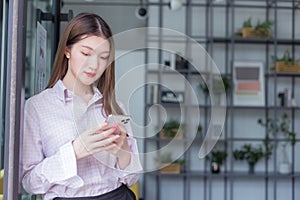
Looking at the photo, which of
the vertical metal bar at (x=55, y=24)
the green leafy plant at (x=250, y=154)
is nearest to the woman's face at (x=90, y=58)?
the vertical metal bar at (x=55, y=24)

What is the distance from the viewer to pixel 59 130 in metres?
1.22

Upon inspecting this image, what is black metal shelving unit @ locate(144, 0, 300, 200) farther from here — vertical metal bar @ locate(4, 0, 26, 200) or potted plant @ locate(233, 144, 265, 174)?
vertical metal bar @ locate(4, 0, 26, 200)

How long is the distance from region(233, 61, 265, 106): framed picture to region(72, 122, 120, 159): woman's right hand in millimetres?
4621

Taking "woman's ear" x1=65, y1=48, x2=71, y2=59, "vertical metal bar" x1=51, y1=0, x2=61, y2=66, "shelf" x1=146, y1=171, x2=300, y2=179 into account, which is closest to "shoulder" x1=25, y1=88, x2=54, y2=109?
"woman's ear" x1=65, y1=48, x2=71, y2=59

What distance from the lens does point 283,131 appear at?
5688 mm

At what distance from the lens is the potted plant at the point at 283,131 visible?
5574 mm

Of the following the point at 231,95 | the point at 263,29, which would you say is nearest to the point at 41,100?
the point at 231,95

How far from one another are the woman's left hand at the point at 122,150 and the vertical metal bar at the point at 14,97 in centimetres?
25

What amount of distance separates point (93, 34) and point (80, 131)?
27 cm

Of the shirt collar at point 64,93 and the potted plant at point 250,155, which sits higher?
the shirt collar at point 64,93

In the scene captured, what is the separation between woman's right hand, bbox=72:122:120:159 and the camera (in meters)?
1.17

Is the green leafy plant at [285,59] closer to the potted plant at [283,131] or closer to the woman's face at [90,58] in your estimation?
the potted plant at [283,131]

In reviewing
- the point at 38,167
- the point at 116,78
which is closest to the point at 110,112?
the point at 116,78

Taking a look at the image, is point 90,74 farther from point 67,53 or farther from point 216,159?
point 216,159
